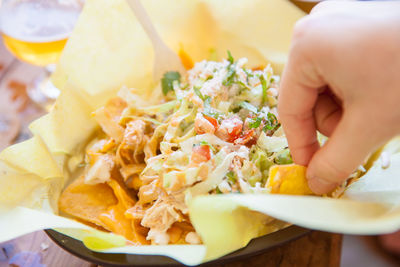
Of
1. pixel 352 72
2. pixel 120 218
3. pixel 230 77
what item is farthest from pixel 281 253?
pixel 352 72

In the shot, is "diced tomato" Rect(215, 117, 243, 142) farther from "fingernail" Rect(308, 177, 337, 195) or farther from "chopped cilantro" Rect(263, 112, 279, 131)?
"fingernail" Rect(308, 177, 337, 195)

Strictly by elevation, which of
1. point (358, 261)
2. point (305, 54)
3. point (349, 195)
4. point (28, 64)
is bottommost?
point (358, 261)

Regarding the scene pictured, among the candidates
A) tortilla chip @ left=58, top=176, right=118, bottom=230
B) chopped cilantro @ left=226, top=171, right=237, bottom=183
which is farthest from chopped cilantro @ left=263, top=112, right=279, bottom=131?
tortilla chip @ left=58, top=176, right=118, bottom=230

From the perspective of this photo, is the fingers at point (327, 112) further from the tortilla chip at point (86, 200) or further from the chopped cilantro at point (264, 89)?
the tortilla chip at point (86, 200)

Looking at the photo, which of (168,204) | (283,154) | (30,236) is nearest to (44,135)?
(30,236)

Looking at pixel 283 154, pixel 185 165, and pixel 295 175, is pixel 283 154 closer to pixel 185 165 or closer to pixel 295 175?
pixel 295 175

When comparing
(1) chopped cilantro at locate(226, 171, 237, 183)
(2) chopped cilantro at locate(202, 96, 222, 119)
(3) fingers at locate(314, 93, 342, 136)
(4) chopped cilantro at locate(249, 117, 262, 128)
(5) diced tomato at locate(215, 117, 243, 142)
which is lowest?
(4) chopped cilantro at locate(249, 117, 262, 128)
